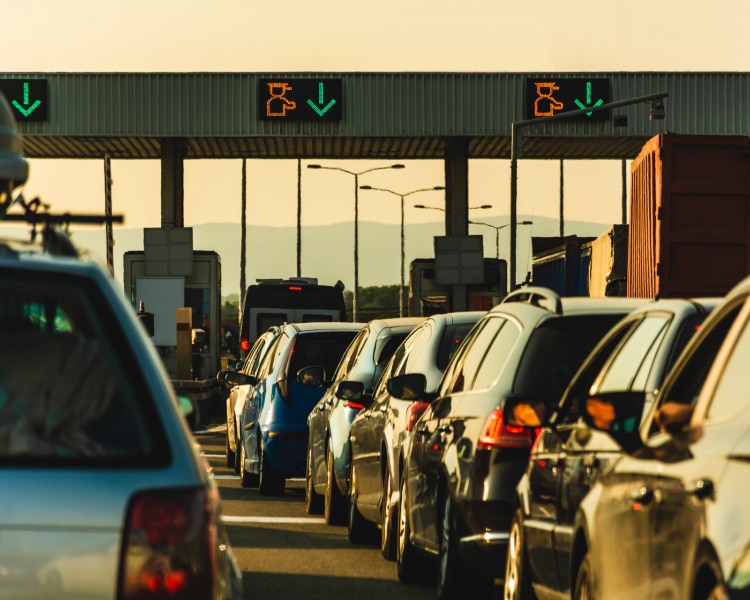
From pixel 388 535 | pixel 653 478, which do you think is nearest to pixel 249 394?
pixel 388 535

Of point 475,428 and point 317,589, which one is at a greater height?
point 475,428

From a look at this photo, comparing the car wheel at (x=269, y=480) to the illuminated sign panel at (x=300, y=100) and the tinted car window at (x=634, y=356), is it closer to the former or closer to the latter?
the tinted car window at (x=634, y=356)

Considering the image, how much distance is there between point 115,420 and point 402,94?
3972 centimetres

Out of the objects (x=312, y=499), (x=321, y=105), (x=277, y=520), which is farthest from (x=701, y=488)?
(x=321, y=105)

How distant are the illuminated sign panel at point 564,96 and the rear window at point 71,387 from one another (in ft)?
125

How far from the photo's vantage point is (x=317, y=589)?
1048 cm

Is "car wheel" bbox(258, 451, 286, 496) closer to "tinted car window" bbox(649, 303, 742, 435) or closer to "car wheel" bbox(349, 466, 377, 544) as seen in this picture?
"car wheel" bbox(349, 466, 377, 544)

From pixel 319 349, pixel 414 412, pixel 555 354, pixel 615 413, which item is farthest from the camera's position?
pixel 319 349

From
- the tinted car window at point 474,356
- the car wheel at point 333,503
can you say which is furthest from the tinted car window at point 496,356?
the car wheel at point 333,503

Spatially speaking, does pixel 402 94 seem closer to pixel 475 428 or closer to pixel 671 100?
pixel 671 100

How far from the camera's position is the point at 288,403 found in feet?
56.7

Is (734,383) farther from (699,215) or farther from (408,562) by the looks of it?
(699,215)

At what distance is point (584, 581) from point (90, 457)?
2.54m

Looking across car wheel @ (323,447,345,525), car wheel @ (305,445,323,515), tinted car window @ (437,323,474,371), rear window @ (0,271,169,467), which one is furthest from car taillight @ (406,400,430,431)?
rear window @ (0,271,169,467)
